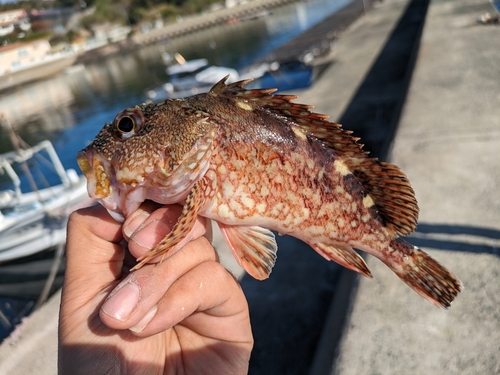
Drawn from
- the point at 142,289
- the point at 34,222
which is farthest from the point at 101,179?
the point at 34,222

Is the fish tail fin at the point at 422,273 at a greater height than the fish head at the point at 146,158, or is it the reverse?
the fish head at the point at 146,158

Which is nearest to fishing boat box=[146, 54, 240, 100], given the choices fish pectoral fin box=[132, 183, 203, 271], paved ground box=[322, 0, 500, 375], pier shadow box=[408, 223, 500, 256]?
paved ground box=[322, 0, 500, 375]

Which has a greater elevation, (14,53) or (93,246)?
(93,246)

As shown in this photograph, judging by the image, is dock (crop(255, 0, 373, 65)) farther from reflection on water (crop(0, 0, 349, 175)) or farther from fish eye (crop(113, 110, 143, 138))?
fish eye (crop(113, 110, 143, 138))

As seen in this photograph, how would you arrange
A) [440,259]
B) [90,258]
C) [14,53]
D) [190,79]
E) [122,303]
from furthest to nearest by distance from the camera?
[190,79] < [14,53] < [440,259] < [90,258] < [122,303]

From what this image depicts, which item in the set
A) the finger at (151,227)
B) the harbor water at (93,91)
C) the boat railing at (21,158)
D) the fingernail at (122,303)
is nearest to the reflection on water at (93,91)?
the harbor water at (93,91)

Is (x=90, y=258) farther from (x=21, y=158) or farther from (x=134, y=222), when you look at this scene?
(x=21, y=158)

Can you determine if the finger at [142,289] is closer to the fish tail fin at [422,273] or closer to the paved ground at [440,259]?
the fish tail fin at [422,273]
